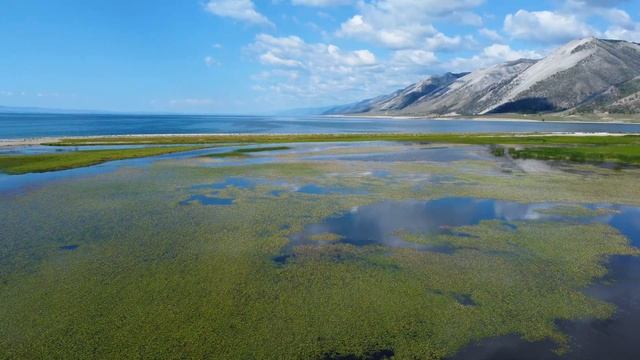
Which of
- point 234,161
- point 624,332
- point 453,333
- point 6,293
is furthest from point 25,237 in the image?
point 234,161

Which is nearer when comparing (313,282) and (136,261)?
(313,282)

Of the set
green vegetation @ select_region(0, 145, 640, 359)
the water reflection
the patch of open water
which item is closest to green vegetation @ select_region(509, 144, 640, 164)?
green vegetation @ select_region(0, 145, 640, 359)

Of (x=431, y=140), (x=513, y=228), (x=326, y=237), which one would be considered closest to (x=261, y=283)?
(x=326, y=237)

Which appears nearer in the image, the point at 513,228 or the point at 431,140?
the point at 513,228

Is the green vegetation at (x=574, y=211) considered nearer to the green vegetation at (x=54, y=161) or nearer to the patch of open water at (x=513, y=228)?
the patch of open water at (x=513, y=228)

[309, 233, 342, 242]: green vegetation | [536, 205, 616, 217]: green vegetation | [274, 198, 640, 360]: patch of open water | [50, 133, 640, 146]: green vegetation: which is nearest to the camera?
[274, 198, 640, 360]: patch of open water

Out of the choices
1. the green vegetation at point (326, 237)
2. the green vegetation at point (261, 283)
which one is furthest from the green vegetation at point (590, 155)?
the green vegetation at point (326, 237)

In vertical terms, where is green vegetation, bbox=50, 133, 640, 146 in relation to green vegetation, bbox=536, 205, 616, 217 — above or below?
above

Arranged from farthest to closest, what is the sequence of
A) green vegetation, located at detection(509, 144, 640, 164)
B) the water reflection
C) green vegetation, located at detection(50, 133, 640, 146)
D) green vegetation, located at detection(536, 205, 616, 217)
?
green vegetation, located at detection(50, 133, 640, 146) → green vegetation, located at detection(509, 144, 640, 164) → green vegetation, located at detection(536, 205, 616, 217) → the water reflection

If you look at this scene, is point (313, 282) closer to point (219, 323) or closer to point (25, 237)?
point (219, 323)

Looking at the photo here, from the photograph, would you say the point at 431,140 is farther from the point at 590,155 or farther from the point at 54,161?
the point at 54,161

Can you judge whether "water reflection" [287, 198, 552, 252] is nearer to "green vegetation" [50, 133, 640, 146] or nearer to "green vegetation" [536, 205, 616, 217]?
"green vegetation" [536, 205, 616, 217]
